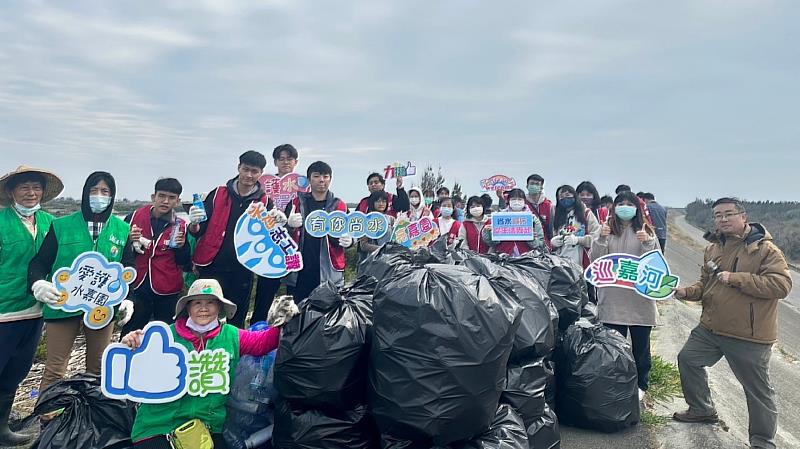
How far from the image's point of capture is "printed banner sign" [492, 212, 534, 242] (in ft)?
15.2

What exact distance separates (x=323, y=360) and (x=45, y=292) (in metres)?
1.76

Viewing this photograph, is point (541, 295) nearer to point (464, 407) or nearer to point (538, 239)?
point (464, 407)

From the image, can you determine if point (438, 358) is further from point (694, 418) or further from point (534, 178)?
point (534, 178)

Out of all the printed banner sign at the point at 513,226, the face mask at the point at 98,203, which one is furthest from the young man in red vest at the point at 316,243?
the printed banner sign at the point at 513,226

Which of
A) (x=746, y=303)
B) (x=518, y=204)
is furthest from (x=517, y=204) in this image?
(x=746, y=303)

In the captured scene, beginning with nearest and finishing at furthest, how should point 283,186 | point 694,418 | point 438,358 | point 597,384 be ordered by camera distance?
1. point 438,358
2. point 597,384
3. point 694,418
4. point 283,186

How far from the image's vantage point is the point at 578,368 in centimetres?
305

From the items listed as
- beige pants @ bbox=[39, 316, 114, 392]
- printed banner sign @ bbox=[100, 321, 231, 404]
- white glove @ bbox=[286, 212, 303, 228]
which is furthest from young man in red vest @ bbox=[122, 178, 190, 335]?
printed banner sign @ bbox=[100, 321, 231, 404]

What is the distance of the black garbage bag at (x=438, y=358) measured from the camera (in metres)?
1.87

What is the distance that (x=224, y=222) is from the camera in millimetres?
3414

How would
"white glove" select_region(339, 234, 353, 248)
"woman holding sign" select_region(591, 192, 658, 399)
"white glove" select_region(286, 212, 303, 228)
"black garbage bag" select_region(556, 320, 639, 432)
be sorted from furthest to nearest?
"white glove" select_region(339, 234, 353, 248) < "white glove" select_region(286, 212, 303, 228) < "woman holding sign" select_region(591, 192, 658, 399) < "black garbage bag" select_region(556, 320, 639, 432)

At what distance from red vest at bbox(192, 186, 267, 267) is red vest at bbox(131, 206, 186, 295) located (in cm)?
17

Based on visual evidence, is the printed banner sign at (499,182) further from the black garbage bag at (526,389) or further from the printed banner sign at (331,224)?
the black garbage bag at (526,389)

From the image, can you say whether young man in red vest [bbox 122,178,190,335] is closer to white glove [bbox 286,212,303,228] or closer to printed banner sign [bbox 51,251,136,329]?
printed banner sign [bbox 51,251,136,329]
